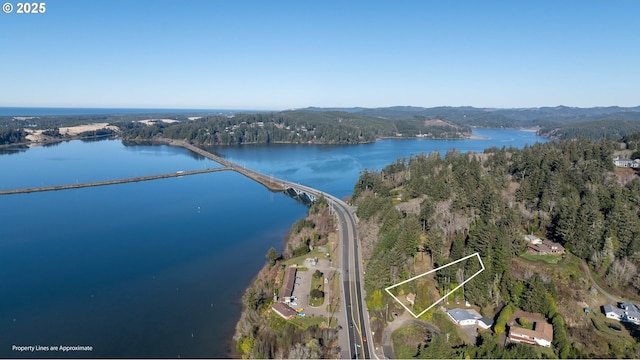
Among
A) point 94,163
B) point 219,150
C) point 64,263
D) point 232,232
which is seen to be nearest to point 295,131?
point 219,150

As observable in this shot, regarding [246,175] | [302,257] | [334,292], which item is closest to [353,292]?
[334,292]

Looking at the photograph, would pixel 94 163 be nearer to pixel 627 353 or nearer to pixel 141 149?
pixel 141 149

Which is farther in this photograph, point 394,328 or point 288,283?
point 288,283

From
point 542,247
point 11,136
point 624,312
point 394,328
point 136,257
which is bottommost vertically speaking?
point 136,257

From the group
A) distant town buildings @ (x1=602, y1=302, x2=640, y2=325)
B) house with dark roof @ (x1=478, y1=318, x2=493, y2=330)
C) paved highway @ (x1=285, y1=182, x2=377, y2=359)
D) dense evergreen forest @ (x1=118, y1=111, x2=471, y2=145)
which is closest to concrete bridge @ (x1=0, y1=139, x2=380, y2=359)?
paved highway @ (x1=285, y1=182, x2=377, y2=359)

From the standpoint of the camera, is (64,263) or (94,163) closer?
(64,263)

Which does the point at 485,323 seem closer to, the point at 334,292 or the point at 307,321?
the point at 334,292
